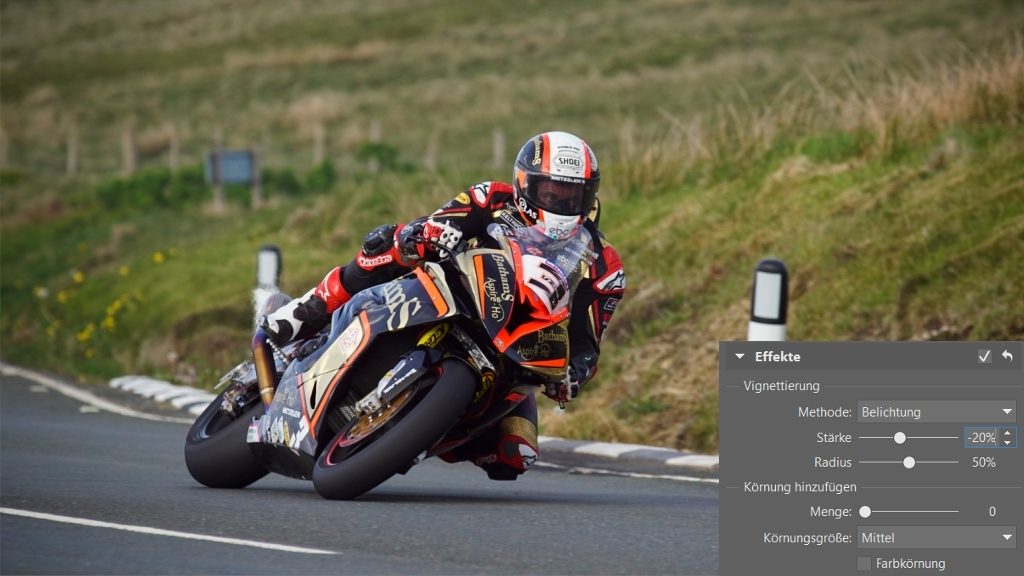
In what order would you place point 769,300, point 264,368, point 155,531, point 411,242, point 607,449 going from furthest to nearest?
point 607,449
point 769,300
point 264,368
point 411,242
point 155,531

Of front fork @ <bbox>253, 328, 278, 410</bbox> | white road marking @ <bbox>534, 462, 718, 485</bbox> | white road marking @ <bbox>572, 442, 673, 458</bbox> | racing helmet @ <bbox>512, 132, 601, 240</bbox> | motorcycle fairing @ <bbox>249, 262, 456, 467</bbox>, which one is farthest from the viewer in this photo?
white road marking @ <bbox>572, 442, 673, 458</bbox>

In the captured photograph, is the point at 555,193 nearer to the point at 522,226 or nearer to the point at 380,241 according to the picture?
the point at 522,226

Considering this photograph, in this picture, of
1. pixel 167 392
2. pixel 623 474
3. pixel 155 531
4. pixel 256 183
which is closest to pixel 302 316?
pixel 155 531

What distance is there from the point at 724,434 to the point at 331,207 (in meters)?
17.9

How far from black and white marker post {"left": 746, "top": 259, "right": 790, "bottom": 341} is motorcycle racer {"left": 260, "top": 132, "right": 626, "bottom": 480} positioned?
183 cm

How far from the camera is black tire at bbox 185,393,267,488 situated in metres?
9.04

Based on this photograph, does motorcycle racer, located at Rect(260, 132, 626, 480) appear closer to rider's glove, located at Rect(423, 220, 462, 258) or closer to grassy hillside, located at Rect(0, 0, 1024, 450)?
rider's glove, located at Rect(423, 220, 462, 258)

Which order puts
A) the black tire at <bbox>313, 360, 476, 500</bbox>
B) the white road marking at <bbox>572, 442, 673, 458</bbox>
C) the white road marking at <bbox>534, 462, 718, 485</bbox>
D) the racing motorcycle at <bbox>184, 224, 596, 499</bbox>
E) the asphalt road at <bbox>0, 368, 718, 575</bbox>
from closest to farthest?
1. the asphalt road at <bbox>0, 368, 718, 575</bbox>
2. the black tire at <bbox>313, 360, 476, 500</bbox>
3. the racing motorcycle at <bbox>184, 224, 596, 499</bbox>
4. the white road marking at <bbox>534, 462, 718, 485</bbox>
5. the white road marking at <bbox>572, 442, 673, 458</bbox>

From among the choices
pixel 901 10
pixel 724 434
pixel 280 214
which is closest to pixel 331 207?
pixel 280 214

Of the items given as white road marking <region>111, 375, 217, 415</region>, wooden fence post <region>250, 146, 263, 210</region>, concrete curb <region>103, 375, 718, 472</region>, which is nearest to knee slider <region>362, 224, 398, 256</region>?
concrete curb <region>103, 375, 718, 472</region>

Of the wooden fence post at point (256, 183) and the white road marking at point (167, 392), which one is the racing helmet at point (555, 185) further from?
the wooden fence post at point (256, 183)

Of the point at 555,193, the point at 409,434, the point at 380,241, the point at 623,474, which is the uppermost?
the point at 555,193

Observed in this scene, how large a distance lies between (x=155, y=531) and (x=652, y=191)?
12.6 m

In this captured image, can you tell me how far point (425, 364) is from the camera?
795 centimetres
